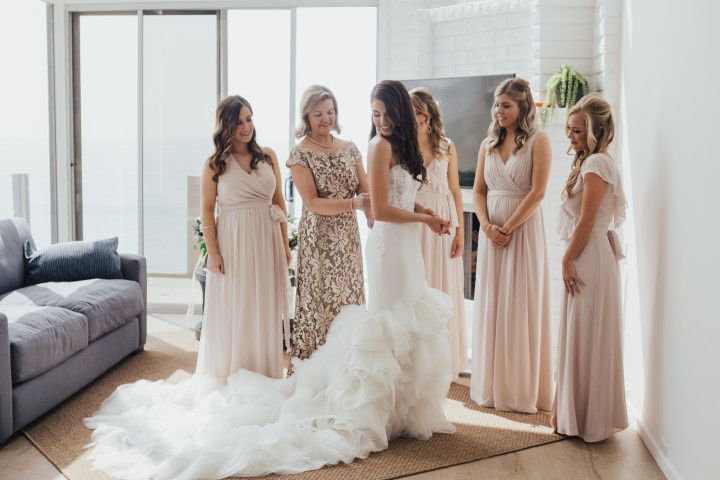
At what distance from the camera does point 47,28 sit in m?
6.34

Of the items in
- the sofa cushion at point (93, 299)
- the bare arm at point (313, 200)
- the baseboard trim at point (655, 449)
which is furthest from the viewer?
the sofa cushion at point (93, 299)

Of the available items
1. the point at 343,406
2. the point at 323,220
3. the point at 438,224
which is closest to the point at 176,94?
the point at 323,220

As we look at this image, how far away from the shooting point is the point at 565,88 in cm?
476

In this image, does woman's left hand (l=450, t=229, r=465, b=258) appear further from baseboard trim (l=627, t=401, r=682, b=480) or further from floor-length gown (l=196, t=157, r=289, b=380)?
baseboard trim (l=627, t=401, r=682, b=480)

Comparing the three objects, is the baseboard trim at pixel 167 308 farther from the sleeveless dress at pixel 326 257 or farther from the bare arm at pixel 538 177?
the bare arm at pixel 538 177

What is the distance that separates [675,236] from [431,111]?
1696mm

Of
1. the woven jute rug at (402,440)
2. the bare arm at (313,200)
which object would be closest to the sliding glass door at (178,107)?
the woven jute rug at (402,440)

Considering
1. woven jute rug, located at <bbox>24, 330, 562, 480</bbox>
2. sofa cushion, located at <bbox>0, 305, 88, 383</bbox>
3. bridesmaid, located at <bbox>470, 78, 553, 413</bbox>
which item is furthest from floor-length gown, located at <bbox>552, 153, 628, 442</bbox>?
sofa cushion, located at <bbox>0, 305, 88, 383</bbox>

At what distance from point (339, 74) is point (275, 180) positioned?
2591 mm

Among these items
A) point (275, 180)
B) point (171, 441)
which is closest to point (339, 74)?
point (275, 180)

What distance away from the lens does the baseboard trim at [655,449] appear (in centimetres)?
307

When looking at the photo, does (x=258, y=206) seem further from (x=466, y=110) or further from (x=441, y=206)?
(x=466, y=110)

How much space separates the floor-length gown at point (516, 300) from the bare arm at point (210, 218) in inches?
57.0

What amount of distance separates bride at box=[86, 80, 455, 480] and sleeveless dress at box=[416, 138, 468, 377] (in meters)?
0.78
